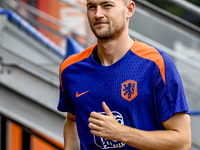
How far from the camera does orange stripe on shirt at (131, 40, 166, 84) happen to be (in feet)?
5.31

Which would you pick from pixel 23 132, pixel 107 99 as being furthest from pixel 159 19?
pixel 23 132

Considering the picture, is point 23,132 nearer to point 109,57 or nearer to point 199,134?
point 199,134

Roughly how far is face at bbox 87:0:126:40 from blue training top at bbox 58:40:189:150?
0.16 meters

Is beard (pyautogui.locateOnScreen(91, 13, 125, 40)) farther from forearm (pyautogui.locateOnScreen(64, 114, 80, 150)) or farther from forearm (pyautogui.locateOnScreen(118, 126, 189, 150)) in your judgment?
forearm (pyautogui.locateOnScreen(64, 114, 80, 150))

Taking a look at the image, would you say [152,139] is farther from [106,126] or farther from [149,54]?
[149,54]

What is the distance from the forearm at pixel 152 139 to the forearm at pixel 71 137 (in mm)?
596

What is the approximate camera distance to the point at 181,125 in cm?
157

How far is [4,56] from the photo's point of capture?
3.06 m

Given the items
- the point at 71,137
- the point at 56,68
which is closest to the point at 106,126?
the point at 71,137

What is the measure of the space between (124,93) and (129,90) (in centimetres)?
3

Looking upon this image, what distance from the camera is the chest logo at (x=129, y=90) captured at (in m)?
1.66

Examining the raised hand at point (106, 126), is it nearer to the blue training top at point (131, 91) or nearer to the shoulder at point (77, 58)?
the blue training top at point (131, 91)

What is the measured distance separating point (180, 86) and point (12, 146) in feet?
14.3

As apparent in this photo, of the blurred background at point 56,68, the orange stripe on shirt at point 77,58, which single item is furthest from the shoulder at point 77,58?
the blurred background at point 56,68
